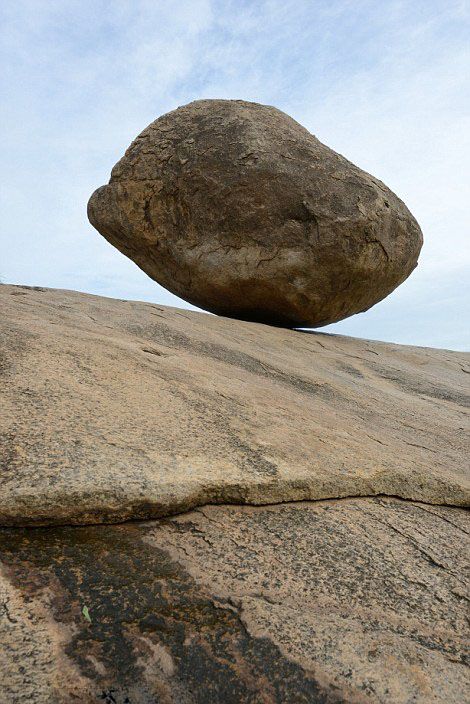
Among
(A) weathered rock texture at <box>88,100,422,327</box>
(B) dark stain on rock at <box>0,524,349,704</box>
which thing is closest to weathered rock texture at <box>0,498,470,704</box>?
(B) dark stain on rock at <box>0,524,349,704</box>

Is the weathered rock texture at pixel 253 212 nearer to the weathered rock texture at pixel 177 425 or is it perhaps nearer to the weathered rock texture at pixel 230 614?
the weathered rock texture at pixel 177 425

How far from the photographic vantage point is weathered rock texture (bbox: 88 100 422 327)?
4.57 meters

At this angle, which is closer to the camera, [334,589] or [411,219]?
[334,589]

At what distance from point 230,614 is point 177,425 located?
80 centimetres

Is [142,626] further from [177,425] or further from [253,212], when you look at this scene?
[253,212]

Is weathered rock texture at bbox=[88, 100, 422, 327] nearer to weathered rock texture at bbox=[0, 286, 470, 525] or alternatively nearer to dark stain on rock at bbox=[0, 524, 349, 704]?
weathered rock texture at bbox=[0, 286, 470, 525]

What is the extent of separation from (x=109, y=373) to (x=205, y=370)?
2.08 feet

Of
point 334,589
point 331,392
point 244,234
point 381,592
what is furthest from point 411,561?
point 244,234

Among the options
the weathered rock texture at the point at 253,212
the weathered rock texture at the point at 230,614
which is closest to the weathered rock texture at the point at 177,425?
the weathered rock texture at the point at 230,614

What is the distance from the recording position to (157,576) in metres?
1.34

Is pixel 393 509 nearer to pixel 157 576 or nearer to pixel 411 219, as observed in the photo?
pixel 157 576

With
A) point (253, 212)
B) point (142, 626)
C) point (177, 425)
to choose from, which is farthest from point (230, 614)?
point (253, 212)

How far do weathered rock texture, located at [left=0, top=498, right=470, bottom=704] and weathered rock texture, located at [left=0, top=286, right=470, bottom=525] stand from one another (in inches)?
3.9

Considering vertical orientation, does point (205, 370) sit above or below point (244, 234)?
below
